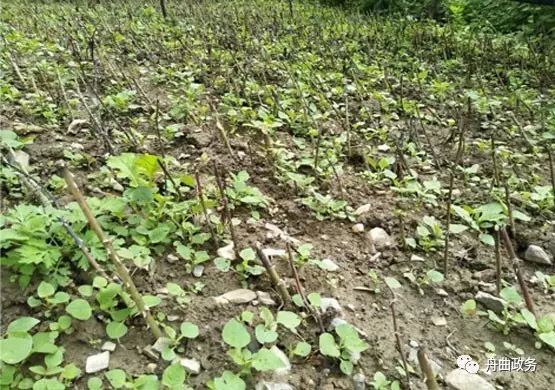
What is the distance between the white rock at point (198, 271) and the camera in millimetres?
1946

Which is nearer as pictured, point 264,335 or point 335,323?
point 264,335

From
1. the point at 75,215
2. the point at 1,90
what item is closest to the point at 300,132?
the point at 75,215

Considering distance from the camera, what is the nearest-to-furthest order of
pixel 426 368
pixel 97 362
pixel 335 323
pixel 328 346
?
pixel 426 368 < pixel 97 362 < pixel 328 346 < pixel 335 323

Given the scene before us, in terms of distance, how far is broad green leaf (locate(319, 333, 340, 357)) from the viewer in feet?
5.33

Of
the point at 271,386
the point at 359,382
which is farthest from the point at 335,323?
the point at 271,386

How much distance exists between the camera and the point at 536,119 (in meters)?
3.85

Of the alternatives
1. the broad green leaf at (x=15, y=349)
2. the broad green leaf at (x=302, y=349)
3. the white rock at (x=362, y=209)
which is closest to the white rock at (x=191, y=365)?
the broad green leaf at (x=302, y=349)

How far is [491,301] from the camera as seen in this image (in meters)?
2.00

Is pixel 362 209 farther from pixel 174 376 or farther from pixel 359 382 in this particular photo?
pixel 174 376

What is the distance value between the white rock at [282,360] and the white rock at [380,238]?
869mm

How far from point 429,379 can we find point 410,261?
885 millimetres

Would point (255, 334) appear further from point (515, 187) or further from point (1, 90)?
point (1, 90)

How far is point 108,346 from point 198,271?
0.48 m

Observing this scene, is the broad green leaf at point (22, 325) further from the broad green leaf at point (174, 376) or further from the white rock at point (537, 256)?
the white rock at point (537, 256)
